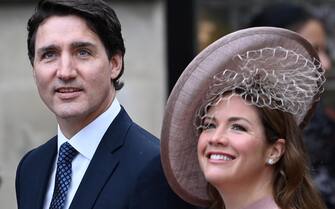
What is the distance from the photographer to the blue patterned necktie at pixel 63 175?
11.2 ft

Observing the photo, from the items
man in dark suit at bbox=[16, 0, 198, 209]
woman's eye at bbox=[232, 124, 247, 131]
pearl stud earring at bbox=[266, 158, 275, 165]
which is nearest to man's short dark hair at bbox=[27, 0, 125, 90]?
man in dark suit at bbox=[16, 0, 198, 209]

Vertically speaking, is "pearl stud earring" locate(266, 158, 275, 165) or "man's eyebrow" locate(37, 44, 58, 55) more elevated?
"man's eyebrow" locate(37, 44, 58, 55)

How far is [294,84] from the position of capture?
3.13m

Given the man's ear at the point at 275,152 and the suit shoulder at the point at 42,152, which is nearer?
the man's ear at the point at 275,152

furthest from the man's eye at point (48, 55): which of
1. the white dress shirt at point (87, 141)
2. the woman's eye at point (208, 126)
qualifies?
the woman's eye at point (208, 126)

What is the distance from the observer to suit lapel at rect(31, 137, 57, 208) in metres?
3.55

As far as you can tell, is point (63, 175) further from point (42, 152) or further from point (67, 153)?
point (42, 152)

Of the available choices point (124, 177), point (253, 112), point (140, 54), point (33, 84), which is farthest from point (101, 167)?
point (33, 84)

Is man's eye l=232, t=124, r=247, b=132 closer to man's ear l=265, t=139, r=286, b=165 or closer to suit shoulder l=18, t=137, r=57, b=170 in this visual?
man's ear l=265, t=139, r=286, b=165

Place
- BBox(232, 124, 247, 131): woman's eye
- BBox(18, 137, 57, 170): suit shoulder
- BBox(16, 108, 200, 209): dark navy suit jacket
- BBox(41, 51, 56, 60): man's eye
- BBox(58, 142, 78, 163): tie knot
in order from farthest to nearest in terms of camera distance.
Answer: BBox(18, 137, 57, 170): suit shoulder → BBox(58, 142, 78, 163): tie knot → BBox(41, 51, 56, 60): man's eye → BBox(16, 108, 200, 209): dark navy suit jacket → BBox(232, 124, 247, 131): woman's eye

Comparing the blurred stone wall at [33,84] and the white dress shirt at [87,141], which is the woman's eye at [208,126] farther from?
the blurred stone wall at [33,84]

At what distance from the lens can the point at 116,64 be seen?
3514mm

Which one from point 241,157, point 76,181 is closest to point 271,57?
point 241,157

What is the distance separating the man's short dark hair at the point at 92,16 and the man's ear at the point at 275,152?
69 cm
